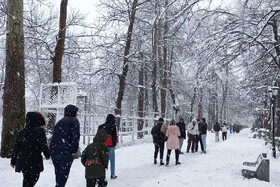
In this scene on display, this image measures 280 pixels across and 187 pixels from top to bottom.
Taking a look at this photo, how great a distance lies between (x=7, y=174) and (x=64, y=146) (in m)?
3.35

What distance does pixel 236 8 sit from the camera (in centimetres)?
756

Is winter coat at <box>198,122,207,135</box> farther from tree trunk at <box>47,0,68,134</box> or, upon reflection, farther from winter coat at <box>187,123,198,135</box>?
tree trunk at <box>47,0,68,134</box>

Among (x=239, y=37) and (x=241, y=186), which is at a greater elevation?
(x=239, y=37)

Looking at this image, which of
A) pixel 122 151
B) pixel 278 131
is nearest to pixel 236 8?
pixel 122 151

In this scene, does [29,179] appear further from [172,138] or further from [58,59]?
[58,59]

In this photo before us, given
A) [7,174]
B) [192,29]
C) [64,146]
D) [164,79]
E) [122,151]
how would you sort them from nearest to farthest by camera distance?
1. [64,146]
2. [192,29]
3. [7,174]
4. [122,151]
5. [164,79]

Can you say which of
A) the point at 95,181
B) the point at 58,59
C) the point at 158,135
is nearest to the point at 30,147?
the point at 95,181

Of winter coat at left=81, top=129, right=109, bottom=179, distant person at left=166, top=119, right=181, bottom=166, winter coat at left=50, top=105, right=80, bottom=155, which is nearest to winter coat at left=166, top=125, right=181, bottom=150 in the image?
distant person at left=166, top=119, right=181, bottom=166

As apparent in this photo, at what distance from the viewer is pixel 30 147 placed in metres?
4.62

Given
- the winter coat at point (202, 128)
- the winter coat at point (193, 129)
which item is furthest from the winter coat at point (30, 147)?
the winter coat at point (202, 128)

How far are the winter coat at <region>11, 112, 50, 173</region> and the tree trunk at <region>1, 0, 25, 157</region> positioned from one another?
4731 mm

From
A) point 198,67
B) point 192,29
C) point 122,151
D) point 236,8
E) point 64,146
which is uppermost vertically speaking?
point 236,8

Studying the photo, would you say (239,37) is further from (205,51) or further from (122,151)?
(122,151)

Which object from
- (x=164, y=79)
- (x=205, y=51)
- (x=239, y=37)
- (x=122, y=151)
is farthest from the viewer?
(x=164, y=79)
